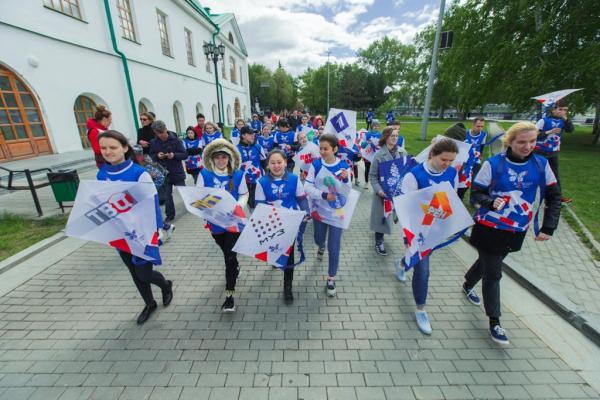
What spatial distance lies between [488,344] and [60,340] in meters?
4.66

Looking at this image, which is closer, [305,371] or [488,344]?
[305,371]

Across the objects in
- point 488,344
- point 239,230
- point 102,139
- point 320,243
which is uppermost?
point 102,139

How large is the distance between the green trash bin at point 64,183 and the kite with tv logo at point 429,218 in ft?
22.7

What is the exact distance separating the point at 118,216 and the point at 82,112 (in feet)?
41.8

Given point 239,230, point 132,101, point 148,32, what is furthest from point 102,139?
point 148,32

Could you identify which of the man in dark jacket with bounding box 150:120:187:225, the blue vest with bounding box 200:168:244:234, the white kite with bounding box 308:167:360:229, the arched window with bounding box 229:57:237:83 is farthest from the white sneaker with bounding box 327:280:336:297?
the arched window with bounding box 229:57:237:83

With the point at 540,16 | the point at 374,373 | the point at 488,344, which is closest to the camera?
the point at 374,373

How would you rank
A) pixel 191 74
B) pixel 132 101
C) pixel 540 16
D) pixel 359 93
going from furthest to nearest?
pixel 359 93, pixel 191 74, pixel 132 101, pixel 540 16

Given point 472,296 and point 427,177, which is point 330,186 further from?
point 472,296

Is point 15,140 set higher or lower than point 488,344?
higher

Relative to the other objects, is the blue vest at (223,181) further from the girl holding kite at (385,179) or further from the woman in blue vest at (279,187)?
the girl holding kite at (385,179)

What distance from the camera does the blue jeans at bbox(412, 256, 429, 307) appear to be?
116 inches

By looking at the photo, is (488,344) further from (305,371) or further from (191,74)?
(191,74)

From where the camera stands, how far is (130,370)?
101 inches
